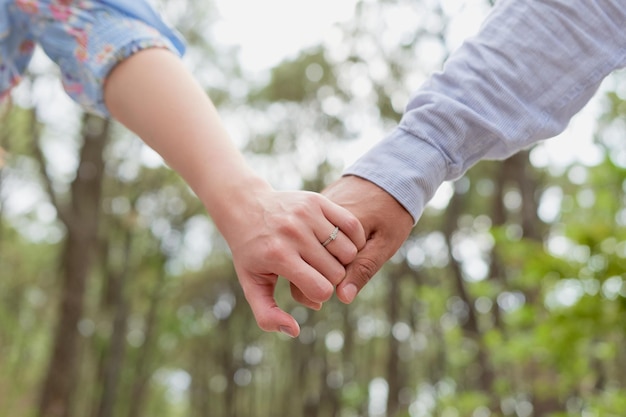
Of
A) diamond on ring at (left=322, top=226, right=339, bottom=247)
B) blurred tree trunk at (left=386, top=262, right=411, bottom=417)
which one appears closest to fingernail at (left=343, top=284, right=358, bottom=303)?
diamond on ring at (left=322, top=226, right=339, bottom=247)

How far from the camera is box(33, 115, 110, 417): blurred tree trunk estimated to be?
12.0 meters

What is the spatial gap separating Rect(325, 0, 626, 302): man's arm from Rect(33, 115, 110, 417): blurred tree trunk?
991 cm

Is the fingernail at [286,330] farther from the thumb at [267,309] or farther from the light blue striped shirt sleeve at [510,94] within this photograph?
the light blue striped shirt sleeve at [510,94]

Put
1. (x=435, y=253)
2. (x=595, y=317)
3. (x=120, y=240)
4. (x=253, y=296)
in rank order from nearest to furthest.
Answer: (x=253, y=296), (x=595, y=317), (x=120, y=240), (x=435, y=253)

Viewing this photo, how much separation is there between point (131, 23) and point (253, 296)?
2.37 ft

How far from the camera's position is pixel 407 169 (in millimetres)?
1831

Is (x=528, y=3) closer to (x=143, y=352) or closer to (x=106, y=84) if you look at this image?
(x=106, y=84)

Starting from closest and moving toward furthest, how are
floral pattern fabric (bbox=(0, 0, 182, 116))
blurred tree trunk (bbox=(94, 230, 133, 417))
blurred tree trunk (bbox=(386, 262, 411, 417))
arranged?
1. floral pattern fabric (bbox=(0, 0, 182, 116))
2. blurred tree trunk (bbox=(94, 230, 133, 417))
3. blurred tree trunk (bbox=(386, 262, 411, 417))

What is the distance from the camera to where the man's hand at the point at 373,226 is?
1827 millimetres

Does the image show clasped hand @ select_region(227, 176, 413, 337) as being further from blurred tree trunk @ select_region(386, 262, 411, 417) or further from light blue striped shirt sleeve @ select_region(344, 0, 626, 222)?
Result: blurred tree trunk @ select_region(386, 262, 411, 417)

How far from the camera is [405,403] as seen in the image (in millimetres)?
28031

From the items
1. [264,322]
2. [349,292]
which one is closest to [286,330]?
[264,322]

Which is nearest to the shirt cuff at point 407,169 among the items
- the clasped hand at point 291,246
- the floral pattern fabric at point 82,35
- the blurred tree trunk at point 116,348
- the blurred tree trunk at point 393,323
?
the clasped hand at point 291,246

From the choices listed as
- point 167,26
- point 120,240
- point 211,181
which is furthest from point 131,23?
point 120,240
